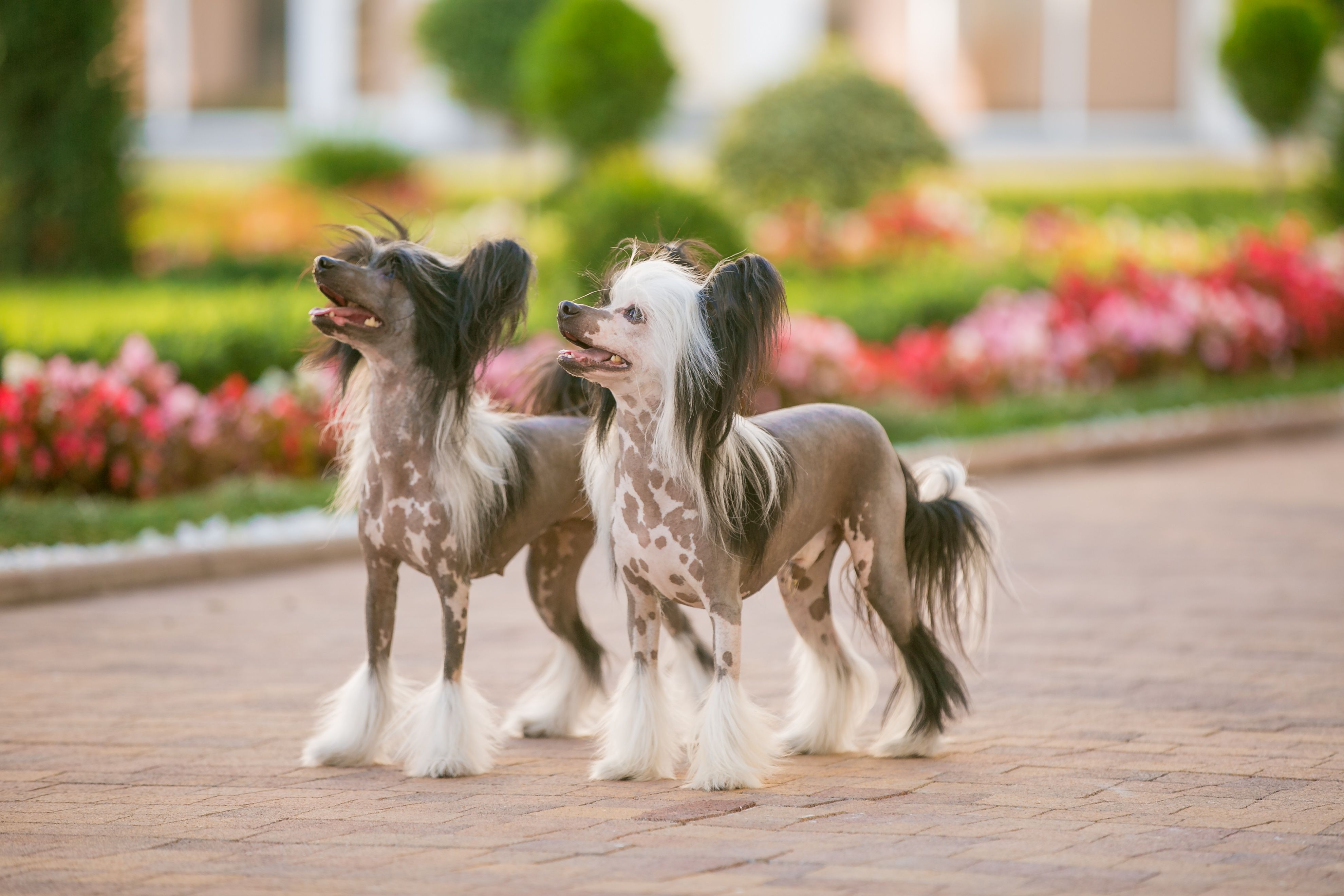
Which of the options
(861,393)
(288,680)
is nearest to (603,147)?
(861,393)

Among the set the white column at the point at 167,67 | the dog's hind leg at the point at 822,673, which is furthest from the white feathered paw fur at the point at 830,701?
the white column at the point at 167,67

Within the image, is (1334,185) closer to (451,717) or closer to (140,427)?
(140,427)

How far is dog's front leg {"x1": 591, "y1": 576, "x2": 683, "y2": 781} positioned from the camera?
4.78 m

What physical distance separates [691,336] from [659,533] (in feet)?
1.83

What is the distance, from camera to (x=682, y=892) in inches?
151

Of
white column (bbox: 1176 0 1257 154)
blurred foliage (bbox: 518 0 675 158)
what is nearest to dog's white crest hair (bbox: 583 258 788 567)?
blurred foliage (bbox: 518 0 675 158)

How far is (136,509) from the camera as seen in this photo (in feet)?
29.2

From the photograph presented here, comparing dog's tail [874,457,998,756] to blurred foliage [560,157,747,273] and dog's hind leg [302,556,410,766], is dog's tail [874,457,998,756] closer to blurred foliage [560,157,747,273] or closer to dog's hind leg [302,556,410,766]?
dog's hind leg [302,556,410,766]

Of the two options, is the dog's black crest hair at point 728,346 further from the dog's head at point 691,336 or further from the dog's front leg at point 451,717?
the dog's front leg at point 451,717

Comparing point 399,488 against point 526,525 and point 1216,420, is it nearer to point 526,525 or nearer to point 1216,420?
point 526,525

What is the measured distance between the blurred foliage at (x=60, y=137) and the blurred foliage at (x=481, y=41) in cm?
825

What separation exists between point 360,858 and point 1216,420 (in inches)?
443

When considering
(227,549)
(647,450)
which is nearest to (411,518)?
(647,450)

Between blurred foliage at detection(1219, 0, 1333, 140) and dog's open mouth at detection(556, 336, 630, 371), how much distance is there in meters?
21.3
